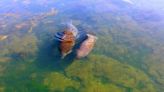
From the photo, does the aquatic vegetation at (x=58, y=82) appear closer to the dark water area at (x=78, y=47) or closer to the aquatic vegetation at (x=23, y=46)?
the dark water area at (x=78, y=47)

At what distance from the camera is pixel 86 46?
11.6m

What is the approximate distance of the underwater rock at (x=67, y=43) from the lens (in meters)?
11.1

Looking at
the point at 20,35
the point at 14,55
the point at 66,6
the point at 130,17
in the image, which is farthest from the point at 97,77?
the point at 66,6

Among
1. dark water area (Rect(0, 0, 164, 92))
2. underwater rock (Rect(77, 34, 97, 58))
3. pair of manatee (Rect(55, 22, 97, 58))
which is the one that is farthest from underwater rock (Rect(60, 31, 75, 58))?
underwater rock (Rect(77, 34, 97, 58))

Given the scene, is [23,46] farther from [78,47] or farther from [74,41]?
[78,47]

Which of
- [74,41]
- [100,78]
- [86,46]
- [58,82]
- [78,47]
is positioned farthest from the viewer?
[74,41]

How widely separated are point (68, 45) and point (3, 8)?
6.44 meters

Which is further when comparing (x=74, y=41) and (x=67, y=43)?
(x=74, y=41)

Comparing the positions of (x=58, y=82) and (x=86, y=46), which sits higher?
(x=86, y=46)

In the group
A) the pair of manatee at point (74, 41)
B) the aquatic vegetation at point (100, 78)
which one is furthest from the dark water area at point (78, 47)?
the pair of manatee at point (74, 41)

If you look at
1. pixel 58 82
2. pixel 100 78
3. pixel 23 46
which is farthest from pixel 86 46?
pixel 23 46

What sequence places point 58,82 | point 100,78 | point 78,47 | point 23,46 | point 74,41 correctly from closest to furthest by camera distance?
point 58,82 → point 100,78 → point 78,47 → point 74,41 → point 23,46

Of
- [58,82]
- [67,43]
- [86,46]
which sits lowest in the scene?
[58,82]

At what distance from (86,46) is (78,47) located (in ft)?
1.07
